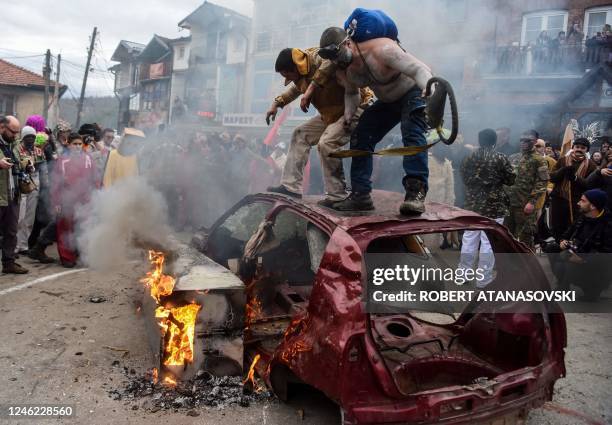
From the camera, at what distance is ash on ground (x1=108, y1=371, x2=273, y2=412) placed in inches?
117

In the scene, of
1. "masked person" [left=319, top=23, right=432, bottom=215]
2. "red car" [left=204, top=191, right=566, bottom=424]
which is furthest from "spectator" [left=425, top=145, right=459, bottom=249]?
"masked person" [left=319, top=23, right=432, bottom=215]

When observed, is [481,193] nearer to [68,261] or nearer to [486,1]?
[68,261]

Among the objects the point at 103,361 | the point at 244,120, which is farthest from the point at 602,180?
the point at 244,120

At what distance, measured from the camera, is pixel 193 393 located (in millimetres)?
3070

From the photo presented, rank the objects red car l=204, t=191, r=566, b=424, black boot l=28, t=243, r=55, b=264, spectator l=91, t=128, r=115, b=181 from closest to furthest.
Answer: red car l=204, t=191, r=566, b=424, black boot l=28, t=243, r=55, b=264, spectator l=91, t=128, r=115, b=181

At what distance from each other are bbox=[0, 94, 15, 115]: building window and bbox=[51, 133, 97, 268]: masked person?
85.3 feet

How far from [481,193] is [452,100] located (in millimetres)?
3221

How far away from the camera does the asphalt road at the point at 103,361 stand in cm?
290

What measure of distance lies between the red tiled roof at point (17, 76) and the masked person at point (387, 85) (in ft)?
98.1

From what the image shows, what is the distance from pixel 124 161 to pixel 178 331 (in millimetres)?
5317

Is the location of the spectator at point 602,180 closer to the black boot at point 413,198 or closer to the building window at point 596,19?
the black boot at point 413,198

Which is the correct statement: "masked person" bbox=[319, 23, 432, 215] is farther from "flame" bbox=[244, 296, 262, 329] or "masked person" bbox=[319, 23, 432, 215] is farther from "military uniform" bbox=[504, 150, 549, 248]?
"military uniform" bbox=[504, 150, 549, 248]

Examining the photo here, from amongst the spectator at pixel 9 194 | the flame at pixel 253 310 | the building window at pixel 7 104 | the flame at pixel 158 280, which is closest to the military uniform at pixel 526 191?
the flame at pixel 253 310

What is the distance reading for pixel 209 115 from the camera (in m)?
26.8
